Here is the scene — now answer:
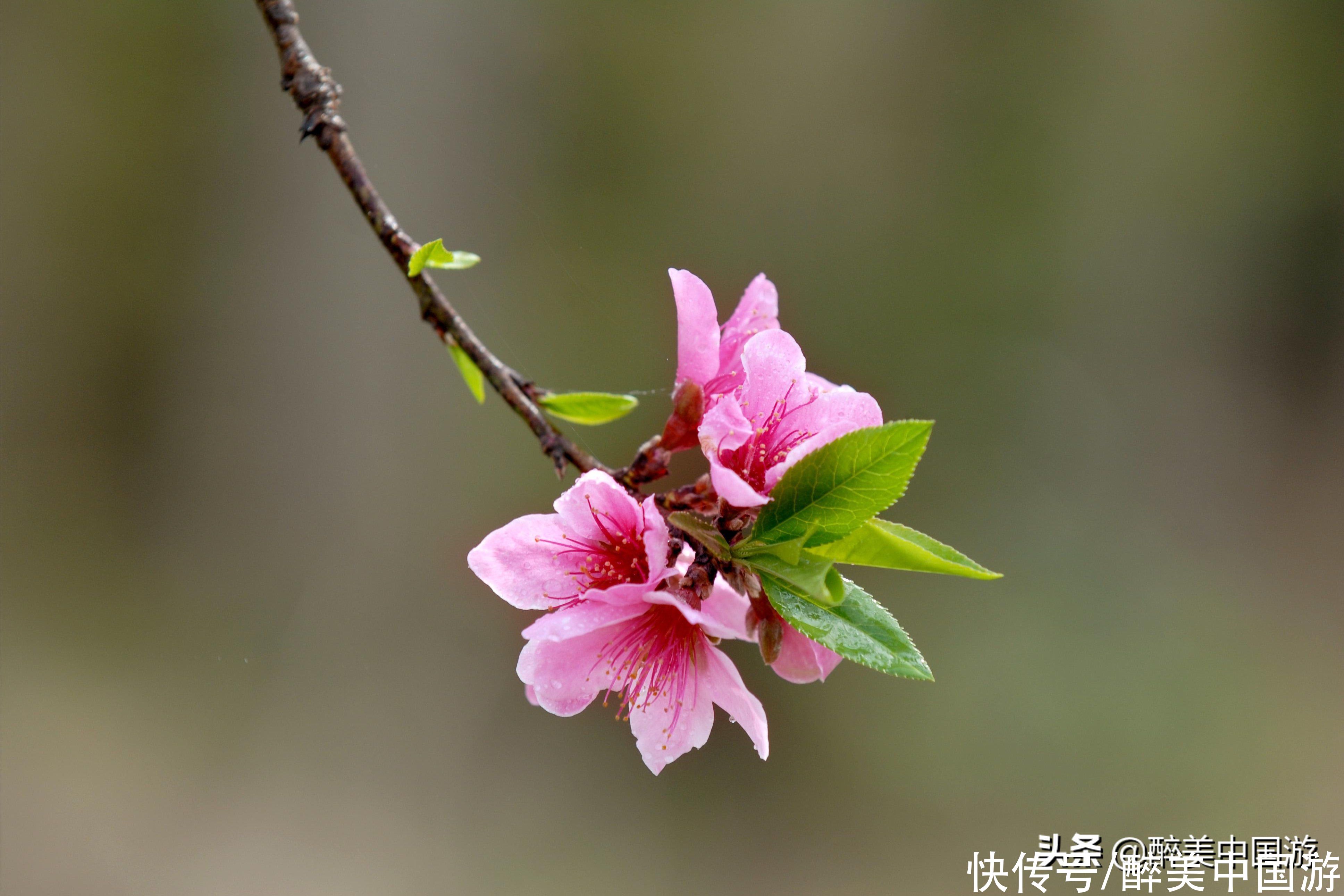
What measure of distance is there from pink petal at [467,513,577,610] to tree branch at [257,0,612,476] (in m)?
0.06

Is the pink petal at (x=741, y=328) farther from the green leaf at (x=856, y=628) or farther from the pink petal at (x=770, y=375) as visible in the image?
the green leaf at (x=856, y=628)

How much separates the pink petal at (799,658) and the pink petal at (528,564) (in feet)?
0.51

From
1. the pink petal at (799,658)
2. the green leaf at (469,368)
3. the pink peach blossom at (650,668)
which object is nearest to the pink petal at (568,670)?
the pink peach blossom at (650,668)

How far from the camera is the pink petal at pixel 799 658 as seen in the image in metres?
0.59

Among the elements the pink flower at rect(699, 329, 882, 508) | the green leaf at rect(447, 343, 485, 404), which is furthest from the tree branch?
the pink flower at rect(699, 329, 882, 508)

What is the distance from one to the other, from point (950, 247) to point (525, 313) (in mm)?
1321

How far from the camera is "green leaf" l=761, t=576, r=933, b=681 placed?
0.48m

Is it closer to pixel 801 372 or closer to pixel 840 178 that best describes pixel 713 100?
pixel 840 178

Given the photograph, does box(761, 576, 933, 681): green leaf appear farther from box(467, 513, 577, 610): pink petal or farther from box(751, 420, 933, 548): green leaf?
box(467, 513, 577, 610): pink petal

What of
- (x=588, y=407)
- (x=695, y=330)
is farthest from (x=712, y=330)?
(x=588, y=407)

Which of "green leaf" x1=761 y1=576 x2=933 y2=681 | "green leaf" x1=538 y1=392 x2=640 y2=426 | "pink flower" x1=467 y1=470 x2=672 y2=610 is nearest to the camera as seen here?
"green leaf" x1=761 y1=576 x2=933 y2=681

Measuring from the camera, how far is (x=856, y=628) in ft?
1.66

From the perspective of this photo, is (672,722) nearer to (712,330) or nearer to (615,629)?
(615,629)

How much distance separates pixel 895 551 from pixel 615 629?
0.21 m
